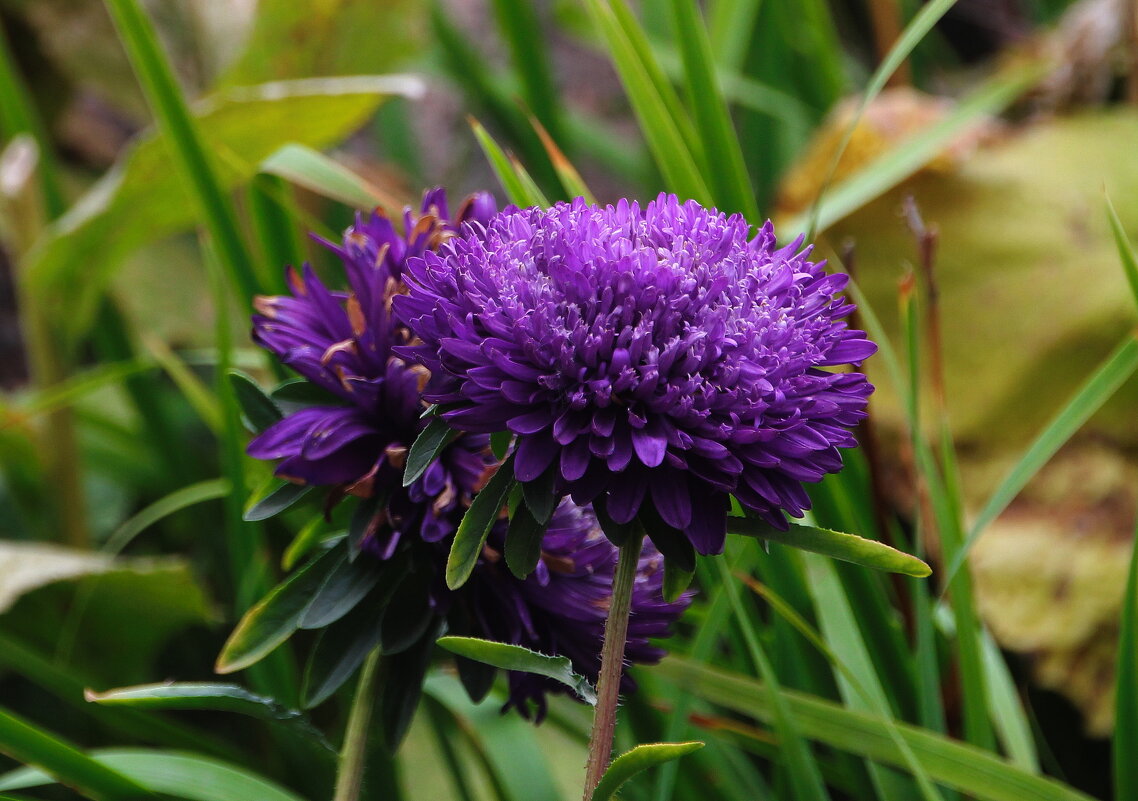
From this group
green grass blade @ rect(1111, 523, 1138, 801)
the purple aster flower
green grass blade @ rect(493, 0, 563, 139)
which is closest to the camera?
the purple aster flower

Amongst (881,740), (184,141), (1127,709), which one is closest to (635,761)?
(881,740)

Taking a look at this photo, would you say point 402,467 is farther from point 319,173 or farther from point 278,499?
point 319,173

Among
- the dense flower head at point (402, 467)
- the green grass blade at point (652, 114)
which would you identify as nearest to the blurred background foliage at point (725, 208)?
the green grass blade at point (652, 114)

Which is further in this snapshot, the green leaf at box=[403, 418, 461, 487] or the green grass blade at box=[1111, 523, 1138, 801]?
the green grass blade at box=[1111, 523, 1138, 801]

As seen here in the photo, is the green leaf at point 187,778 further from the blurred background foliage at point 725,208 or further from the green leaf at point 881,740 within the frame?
the green leaf at point 881,740

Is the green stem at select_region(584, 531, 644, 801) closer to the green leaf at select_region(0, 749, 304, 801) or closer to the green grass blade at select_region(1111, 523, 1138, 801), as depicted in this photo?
the green leaf at select_region(0, 749, 304, 801)

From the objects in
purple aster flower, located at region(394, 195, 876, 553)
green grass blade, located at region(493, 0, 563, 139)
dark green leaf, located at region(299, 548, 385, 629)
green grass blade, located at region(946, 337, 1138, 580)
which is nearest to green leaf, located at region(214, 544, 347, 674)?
dark green leaf, located at region(299, 548, 385, 629)
